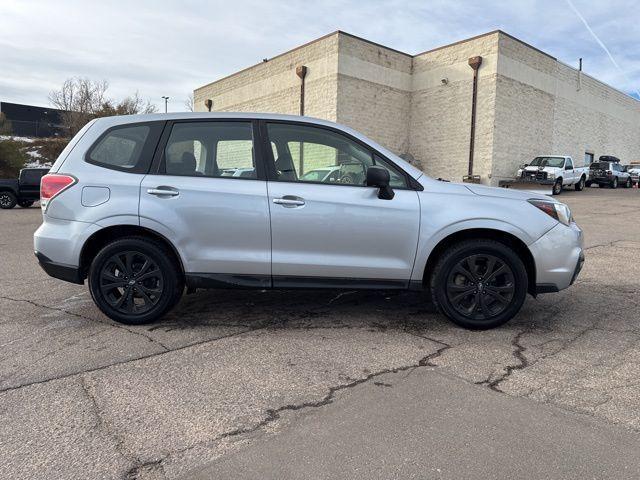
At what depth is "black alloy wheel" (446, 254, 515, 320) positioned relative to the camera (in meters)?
4.38

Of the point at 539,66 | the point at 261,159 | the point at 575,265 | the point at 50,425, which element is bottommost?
the point at 50,425

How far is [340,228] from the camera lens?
4285 millimetres

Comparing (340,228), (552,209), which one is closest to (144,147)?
(340,228)

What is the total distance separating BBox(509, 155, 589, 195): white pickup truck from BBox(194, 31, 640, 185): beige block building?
3.24ft

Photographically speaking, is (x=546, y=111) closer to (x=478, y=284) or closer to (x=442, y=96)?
(x=442, y=96)

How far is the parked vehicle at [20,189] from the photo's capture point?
2058cm

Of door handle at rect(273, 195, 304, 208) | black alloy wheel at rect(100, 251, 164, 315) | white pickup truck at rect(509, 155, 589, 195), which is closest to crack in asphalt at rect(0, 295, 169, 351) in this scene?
black alloy wheel at rect(100, 251, 164, 315)

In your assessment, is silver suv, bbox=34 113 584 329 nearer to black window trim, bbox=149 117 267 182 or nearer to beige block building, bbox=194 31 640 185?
black window trim, bbox=149 117 267 182

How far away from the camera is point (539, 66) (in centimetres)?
2625

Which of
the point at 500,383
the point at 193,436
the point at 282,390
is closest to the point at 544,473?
the point at 500,383

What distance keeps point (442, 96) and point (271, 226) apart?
76.9ft

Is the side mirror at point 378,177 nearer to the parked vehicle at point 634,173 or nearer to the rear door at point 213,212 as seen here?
the rear door at point 213,212

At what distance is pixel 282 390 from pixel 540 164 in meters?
24.6

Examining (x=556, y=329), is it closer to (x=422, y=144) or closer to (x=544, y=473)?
(x=544, y=473)
